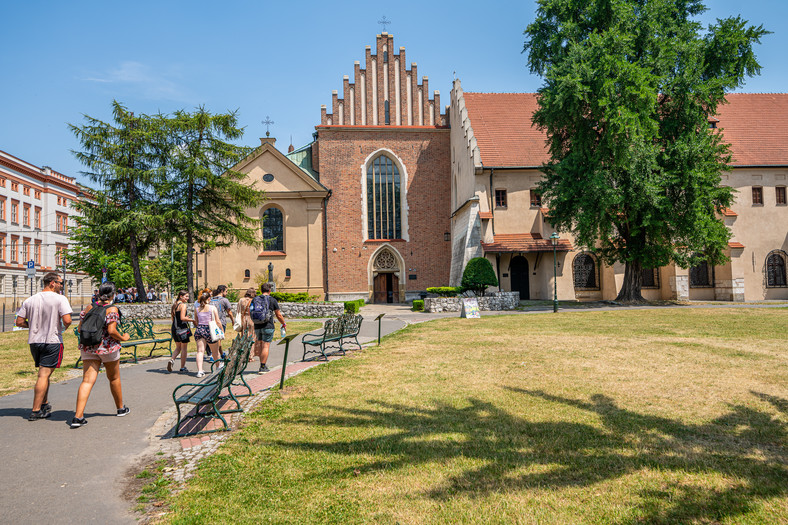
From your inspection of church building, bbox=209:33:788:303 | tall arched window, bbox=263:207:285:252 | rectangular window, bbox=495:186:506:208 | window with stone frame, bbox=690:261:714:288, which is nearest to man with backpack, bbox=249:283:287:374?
church building, bbox=209:33:788:303

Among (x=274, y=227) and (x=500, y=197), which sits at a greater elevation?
(x=500, y=197)

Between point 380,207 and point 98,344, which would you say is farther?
point 380,207

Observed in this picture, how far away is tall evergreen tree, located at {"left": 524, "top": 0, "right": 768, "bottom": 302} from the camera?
875 inches

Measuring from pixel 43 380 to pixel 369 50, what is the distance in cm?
3305

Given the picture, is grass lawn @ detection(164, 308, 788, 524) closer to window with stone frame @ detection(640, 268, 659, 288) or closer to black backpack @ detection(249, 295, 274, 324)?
black backpack @ detection(249, 295, 274, 324)

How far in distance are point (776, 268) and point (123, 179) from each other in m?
37.4

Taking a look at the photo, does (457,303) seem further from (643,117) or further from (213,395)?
(213,395)

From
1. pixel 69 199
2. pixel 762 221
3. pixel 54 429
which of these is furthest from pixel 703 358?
pixel 69 199

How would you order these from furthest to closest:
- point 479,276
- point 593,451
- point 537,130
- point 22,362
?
point 537,130 < point 479,276 < point 22,362 < point 593,451

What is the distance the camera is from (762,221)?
29547 millimetres

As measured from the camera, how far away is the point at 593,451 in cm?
486

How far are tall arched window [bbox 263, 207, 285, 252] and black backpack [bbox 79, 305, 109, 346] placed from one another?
96.3 feet

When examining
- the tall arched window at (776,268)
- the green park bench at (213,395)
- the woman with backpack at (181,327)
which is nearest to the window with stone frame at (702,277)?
the tall arched window at (776,268)

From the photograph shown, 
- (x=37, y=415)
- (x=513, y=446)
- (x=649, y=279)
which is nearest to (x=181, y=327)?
(x=37, y=415)
